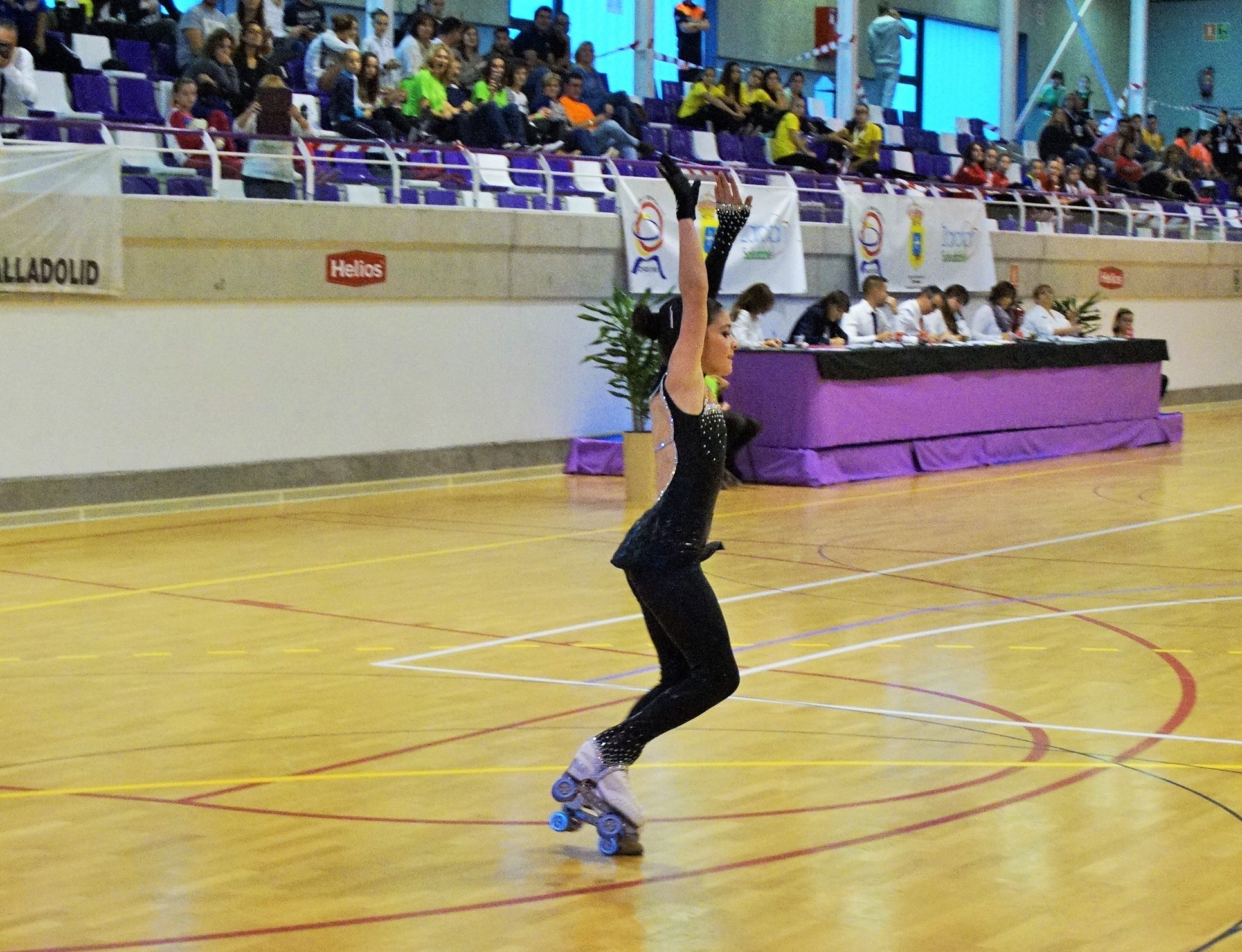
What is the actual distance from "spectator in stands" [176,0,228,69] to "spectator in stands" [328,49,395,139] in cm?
120

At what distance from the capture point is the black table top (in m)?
15.1

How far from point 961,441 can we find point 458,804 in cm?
1211

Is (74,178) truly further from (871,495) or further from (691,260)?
(691,260)

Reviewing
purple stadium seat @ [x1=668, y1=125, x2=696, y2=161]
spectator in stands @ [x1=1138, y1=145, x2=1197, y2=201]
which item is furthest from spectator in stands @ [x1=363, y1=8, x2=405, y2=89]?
spectator in stands @ [x1=1138, y1=145, x2=1197, y2=201]

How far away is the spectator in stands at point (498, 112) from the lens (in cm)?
1689

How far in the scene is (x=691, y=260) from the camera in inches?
189

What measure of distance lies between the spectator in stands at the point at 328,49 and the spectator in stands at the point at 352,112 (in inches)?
7.6

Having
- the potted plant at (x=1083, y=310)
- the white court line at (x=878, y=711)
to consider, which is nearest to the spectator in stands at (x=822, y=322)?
the potted plant at (x=1083, y=310)

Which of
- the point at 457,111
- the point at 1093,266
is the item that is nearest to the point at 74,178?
the point at 457,111

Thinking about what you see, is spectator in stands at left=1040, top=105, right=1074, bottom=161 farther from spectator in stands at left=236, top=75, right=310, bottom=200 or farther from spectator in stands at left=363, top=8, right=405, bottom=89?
spectator in stands at left=236, top=75, right=310, bottom=200

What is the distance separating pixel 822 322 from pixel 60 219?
23.0 feet

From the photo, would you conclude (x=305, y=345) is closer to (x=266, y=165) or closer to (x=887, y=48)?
(x=266, y=165)

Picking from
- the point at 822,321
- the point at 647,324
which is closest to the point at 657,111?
the point at 822,321

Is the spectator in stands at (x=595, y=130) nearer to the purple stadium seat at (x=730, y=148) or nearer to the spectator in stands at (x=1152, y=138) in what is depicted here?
the purple stadium seat at (x=730, y=148)
